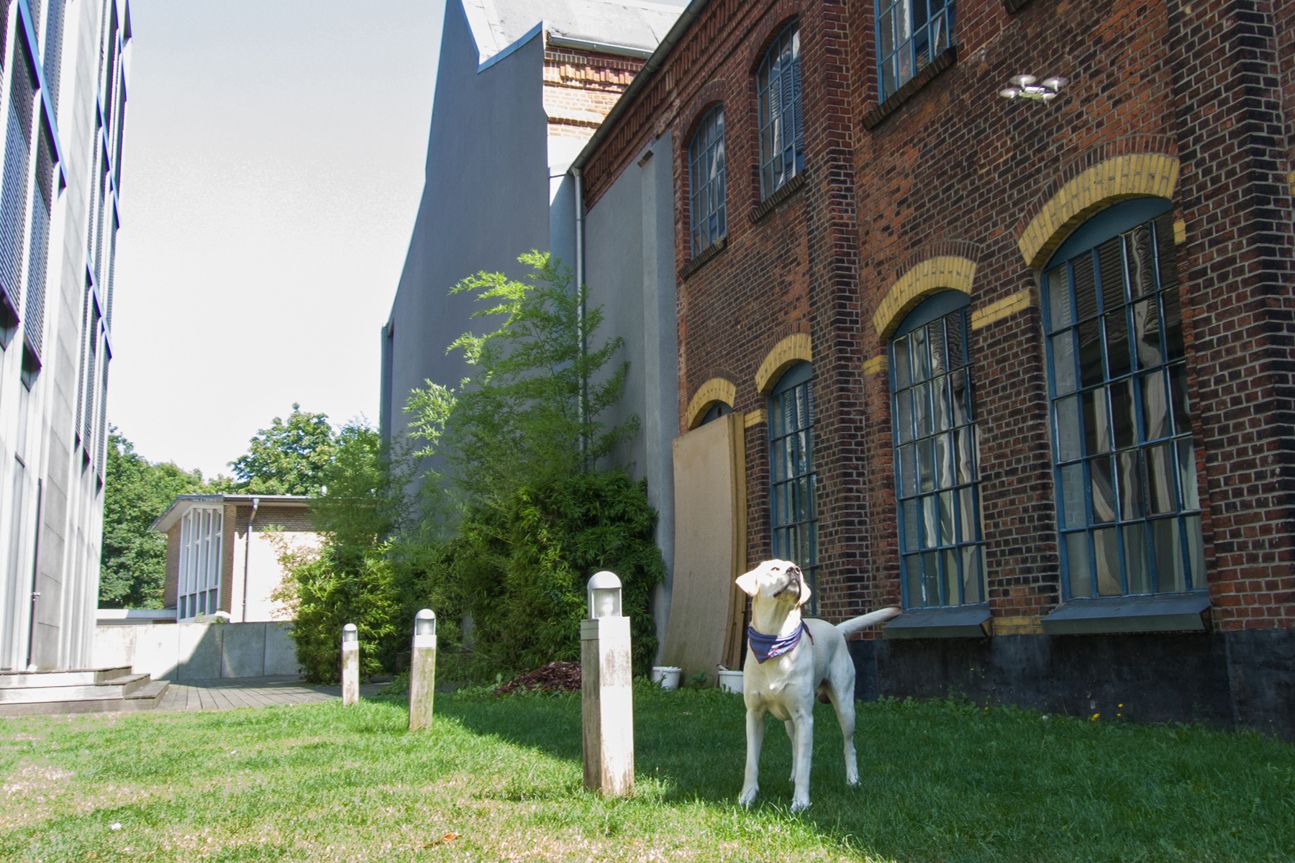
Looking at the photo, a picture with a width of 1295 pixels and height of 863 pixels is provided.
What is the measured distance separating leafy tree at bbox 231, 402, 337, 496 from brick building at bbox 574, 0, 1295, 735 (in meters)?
47.1

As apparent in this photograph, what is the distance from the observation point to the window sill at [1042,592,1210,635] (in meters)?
7.72

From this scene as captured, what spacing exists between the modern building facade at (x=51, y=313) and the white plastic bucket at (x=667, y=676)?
8083mm

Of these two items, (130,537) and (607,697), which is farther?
(130,537)

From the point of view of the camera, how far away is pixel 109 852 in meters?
4.87

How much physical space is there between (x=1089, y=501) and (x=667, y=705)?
4837 mm

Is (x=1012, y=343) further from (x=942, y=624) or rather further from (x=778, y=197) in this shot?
(x=778, y=197)

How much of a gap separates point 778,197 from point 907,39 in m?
2.49

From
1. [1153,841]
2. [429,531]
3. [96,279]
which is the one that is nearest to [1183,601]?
[1153,841]

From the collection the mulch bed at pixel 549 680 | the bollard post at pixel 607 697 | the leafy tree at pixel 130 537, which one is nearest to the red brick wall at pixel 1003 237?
the mulch bed at pixel 549 680

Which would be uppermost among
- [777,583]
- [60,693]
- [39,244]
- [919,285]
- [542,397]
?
[39,244]

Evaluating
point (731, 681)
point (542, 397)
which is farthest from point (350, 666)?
point (542, 397)

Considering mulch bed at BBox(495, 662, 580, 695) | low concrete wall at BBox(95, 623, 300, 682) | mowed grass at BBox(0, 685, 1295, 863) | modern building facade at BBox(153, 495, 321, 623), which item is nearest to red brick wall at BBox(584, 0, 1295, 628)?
mowed grass at BBox(0, 685, 1295, 863)

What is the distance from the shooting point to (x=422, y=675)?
32.8 ft

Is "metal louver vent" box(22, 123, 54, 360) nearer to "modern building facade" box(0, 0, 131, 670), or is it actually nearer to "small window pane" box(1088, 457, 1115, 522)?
"modern building facade" box(0, 0, 131, 670)
